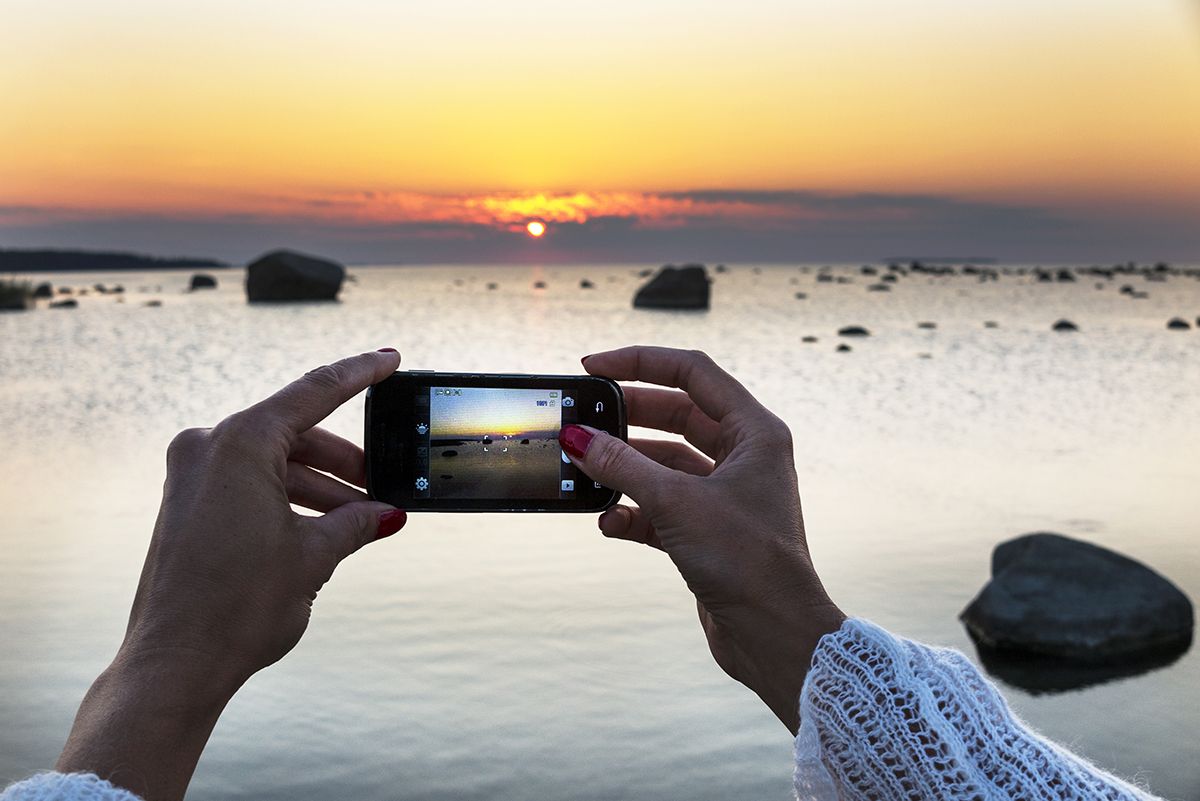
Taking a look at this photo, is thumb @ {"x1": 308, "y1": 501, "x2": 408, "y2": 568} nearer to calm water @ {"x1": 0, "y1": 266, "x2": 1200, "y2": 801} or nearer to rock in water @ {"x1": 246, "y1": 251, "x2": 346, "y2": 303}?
calm water @ {"x1": 0, "y1": 266, "x2": 1200, "y2": 801}

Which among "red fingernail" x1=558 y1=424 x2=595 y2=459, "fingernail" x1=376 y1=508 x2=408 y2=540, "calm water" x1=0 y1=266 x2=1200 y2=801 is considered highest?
"red fingernail" x1=558 y1=424 x2=595 y2=459

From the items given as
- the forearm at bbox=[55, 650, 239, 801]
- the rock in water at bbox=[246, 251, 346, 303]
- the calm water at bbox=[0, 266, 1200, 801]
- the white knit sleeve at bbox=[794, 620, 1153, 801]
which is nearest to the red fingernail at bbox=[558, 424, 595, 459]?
the white knit sleeve at bbox=[794, 620, 1153, 801]

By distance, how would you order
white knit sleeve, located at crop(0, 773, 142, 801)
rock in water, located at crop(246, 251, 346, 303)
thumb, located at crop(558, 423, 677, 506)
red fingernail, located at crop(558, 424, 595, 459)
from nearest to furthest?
white knit sleeve, located at crop(0, 773, 142, 801), thumb, located at crop(558, 423, 677, 506), red fingernail, located at crop(558, 424, 595, 459), rock in water, located at crop(246, 251, 346, 303)

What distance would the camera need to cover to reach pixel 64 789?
128cm

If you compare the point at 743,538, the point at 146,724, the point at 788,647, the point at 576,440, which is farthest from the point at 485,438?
the point at 146,724

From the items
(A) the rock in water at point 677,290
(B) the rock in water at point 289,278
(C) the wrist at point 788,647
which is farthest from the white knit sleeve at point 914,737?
(B) the rock in water at point 289,278

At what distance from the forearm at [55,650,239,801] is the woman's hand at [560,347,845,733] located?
81 cm

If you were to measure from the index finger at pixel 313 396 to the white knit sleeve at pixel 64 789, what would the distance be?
0.63 meters

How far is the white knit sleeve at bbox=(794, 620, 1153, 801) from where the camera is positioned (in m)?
1.50

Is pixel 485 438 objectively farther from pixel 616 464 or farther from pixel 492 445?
pixel 616 464

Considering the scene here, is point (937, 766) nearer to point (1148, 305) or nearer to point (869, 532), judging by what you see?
point (869, 532)

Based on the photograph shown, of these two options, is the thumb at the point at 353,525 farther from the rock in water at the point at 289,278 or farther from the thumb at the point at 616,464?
the rock in water at the point at 289,278

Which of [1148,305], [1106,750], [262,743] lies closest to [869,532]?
[1106,750]

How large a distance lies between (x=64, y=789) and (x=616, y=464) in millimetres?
1078
